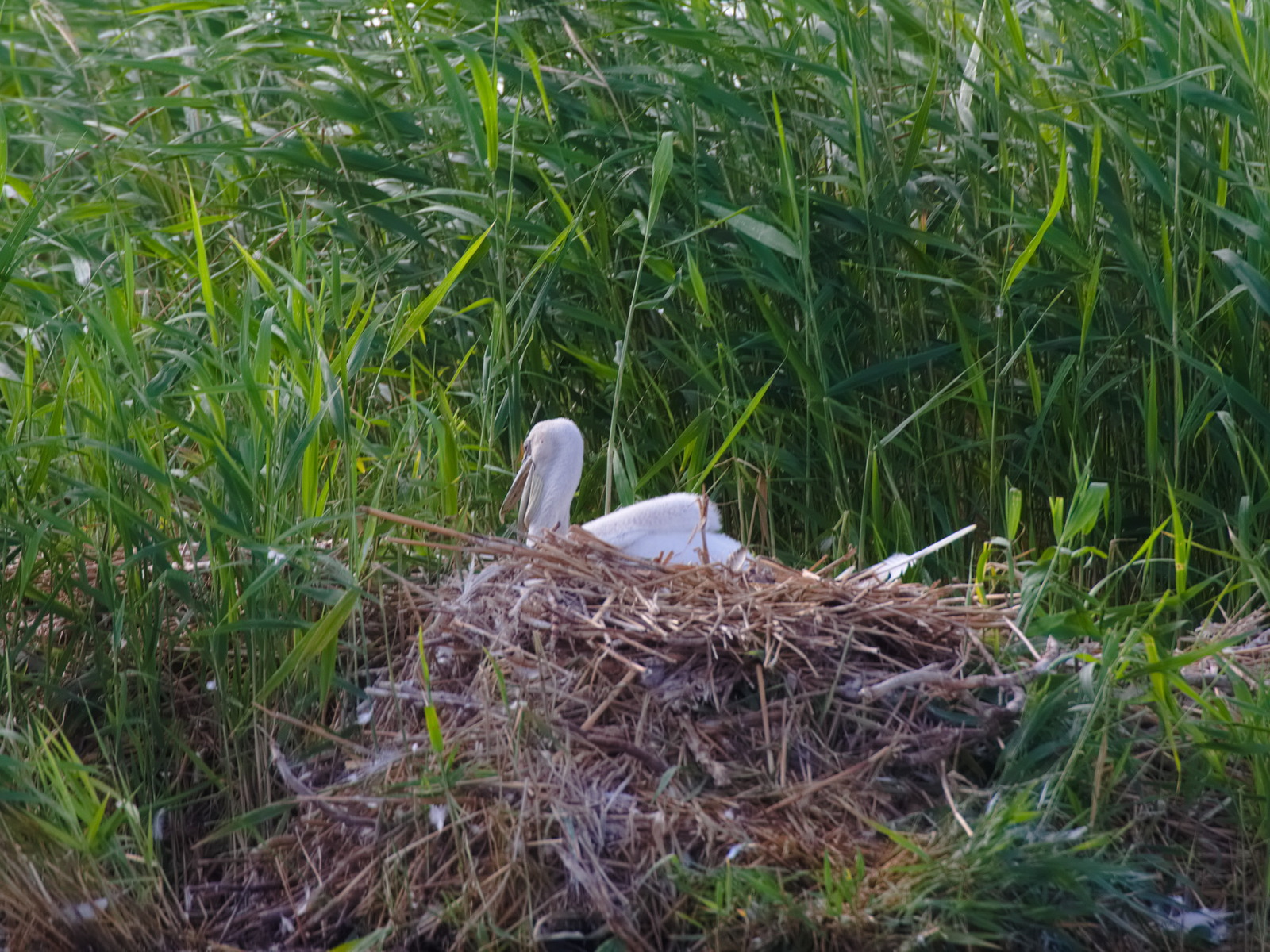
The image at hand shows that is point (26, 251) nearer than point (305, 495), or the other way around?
point (305, 495)

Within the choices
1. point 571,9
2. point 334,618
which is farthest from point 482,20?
point 334,618

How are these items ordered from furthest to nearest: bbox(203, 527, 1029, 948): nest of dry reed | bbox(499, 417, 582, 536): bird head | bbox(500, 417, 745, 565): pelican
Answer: bbox(499, 417, 582, 536): bird head, bbox(500, 417, 745, 565): pelican, bbox(203, 527, 1029, 948): nest of dry reed

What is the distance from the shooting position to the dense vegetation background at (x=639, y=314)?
10.1 feet

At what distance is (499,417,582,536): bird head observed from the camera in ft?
11.7

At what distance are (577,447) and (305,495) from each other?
76 centimetres

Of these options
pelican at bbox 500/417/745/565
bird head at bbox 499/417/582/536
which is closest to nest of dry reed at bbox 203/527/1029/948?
pelican at bbox 500/417/745/565

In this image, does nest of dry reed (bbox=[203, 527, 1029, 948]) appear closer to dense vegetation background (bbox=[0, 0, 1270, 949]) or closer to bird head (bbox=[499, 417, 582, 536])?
dense vegetation background (bbox=[0, 0, 1270, 949])

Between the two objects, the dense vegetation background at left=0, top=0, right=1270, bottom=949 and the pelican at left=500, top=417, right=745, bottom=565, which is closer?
the dense vegetation background at left=0, top=0, right=1270, bottom=949

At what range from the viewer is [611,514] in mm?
3463

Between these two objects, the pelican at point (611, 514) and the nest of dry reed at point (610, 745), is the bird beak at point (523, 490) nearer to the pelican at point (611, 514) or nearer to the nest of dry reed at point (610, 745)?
the pelican at point (611, 514)

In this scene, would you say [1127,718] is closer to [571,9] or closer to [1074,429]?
[1074,429]

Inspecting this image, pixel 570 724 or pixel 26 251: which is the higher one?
pixel 26 251

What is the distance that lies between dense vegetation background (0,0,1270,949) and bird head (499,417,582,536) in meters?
0.13

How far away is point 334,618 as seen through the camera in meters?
2.84
